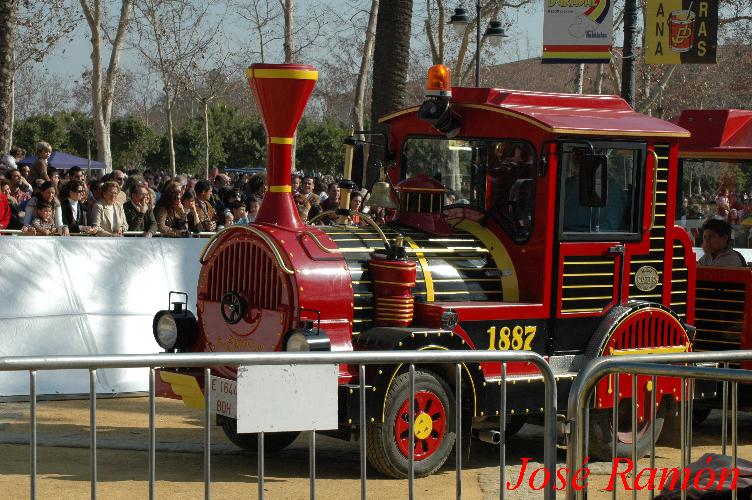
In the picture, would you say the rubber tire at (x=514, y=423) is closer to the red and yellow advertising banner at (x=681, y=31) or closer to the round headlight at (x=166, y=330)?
the round headlight at (x=166, y=330)

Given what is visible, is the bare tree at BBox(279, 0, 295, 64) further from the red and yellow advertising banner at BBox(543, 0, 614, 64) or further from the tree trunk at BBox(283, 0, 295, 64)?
the red and yellow advertising banner at BBox(543, 0, 614, 64)

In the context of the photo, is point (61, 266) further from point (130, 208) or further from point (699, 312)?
point (699, 312)

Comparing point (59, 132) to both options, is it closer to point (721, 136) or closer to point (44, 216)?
point (44, 216)

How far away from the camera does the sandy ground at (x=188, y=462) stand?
7.66 meters

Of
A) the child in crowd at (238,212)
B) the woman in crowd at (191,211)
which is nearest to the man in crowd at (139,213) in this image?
the woman in crowd at (191,211)

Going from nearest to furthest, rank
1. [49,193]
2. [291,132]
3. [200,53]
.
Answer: [291,132] → [49,193] → [200,53]

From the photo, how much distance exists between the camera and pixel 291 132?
8117 millimetres

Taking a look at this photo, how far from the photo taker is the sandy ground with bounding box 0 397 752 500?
766cm

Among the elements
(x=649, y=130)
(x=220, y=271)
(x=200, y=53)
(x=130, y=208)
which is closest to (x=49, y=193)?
(x=130, y=208)

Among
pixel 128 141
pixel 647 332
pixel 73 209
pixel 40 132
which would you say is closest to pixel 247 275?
pixel 647 332

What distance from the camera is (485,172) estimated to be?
359 inches

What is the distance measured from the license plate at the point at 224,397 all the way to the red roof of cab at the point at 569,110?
9.49 ft

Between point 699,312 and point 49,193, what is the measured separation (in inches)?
241

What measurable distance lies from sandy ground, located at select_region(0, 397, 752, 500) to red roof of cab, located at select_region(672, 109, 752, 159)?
7.93 ft
